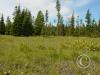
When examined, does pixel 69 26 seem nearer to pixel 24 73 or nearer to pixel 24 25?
pixel 24 25

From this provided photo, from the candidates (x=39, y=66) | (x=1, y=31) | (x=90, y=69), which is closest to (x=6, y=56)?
(x=39, y=66)

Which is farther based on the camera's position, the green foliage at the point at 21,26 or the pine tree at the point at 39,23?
the pine tree at the point at 39,23

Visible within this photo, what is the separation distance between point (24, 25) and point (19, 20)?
1.85 m

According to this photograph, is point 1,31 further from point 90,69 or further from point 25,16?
point 90,69

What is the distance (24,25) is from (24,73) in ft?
190

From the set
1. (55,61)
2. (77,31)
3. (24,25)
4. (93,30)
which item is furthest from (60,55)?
(77,31)

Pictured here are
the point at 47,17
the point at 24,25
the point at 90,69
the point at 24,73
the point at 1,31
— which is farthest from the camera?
the point at 47,17

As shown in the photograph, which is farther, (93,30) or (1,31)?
(93,30)

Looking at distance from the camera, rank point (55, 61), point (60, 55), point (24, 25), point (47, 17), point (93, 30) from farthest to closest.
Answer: point (47, 17)
point (93, 30)
point (24, 25)
point (60, 55)
point (55, 61)

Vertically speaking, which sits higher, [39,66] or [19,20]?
[19,20]

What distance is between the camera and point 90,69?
909cm

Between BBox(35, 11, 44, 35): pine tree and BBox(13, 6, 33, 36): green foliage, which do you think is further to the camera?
BBox(35, 11, 44, 35): pine tree

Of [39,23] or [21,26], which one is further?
[39,23]

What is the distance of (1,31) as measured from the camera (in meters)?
74.4
